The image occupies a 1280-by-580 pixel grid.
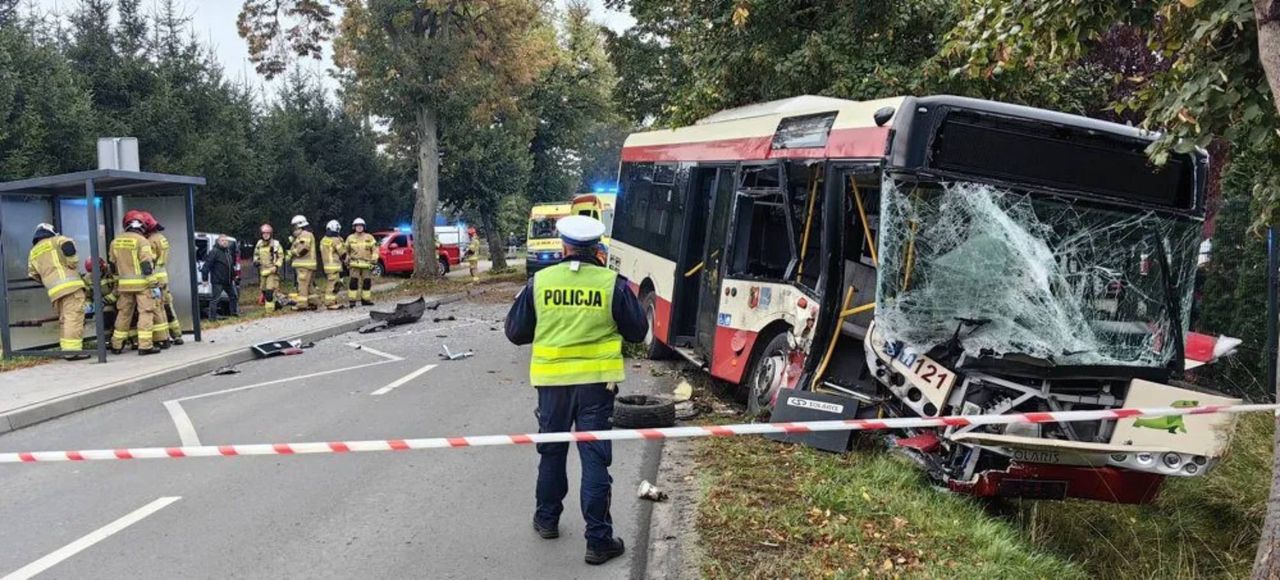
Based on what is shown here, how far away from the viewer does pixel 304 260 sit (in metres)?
17.5

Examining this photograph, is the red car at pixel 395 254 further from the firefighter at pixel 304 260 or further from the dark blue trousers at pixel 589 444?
the dark blue trousers at pixel 589 444

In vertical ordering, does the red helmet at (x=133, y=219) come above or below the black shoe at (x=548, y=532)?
above

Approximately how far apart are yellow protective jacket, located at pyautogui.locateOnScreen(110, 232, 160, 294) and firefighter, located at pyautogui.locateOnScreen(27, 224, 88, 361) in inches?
18.5

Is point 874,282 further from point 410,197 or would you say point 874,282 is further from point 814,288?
point 410,197

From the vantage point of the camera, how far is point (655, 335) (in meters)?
11.1

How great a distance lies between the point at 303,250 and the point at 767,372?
12.4m

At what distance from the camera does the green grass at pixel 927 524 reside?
448 centimetres

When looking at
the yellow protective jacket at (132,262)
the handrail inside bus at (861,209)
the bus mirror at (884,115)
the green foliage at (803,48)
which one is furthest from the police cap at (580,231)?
the yellow protective jacket at (132,262)

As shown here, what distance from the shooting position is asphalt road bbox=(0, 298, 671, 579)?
4734 mm

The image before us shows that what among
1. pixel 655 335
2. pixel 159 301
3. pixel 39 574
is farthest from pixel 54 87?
pixel 39 574

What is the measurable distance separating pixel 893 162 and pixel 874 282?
3.46 feet

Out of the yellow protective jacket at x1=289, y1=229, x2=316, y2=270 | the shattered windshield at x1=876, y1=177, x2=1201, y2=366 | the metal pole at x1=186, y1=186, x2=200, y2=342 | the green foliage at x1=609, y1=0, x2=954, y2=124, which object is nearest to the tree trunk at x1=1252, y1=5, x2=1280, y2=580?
the shattered windshield at x1=876, y1=177, x2=1201, y2=366

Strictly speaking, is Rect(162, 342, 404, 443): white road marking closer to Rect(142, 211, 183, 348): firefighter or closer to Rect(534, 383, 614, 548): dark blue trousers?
Rect(142, 211, 183, 348): firefighter

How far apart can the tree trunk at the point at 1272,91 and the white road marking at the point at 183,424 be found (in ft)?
23.0
